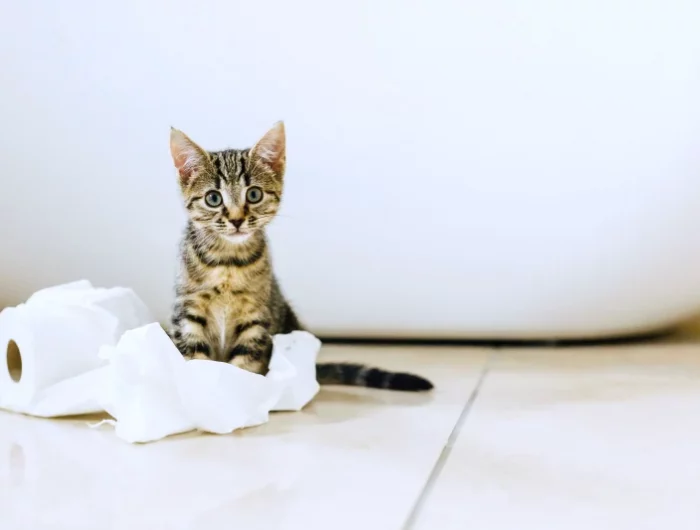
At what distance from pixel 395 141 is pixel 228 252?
49cm

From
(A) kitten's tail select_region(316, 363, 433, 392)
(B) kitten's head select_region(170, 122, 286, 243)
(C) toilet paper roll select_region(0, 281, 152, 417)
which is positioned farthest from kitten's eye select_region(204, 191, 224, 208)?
(A) kitten's tail select_region(316, 363, 433, 392)

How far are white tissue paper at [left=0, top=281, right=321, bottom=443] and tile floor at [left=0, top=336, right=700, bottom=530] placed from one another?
0.03m

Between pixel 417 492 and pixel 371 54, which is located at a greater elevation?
pixel 371 54

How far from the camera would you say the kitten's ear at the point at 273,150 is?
1026 mm

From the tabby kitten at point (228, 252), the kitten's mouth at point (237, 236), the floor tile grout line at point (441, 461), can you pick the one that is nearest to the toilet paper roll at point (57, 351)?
the tabby kitten at point (228, 252)

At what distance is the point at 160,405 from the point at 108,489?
0.65 feet

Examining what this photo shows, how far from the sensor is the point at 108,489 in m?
0.77

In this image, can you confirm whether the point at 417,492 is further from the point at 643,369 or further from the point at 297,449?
the point at 643,369

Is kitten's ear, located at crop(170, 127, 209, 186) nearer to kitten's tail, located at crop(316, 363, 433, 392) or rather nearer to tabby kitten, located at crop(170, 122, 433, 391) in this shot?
tabby kitten, located at crop(170, 122, 433, 391)

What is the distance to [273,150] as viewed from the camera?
3.41 ft

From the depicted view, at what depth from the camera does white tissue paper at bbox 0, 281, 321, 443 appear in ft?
3.14

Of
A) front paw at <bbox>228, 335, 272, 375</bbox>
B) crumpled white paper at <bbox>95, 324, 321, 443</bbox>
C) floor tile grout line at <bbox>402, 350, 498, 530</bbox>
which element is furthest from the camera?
front paw at <bbox>228, 335, 272, 375</bbox>

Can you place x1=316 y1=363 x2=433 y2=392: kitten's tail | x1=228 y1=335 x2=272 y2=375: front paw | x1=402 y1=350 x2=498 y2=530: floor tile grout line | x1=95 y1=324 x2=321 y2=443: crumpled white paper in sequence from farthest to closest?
1. x1=316 y1=363 x2=433 y2=392: kitten's tail
2. x1=228 y1=335 x2=272 y2=375: front paw
3. x1=95 y1=324 x2=321 y2=443: crumpled white paper
4. x1=402 y1=350 x2=498 y2=530: floor tile grout line

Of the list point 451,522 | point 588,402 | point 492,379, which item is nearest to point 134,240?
point 492,379
